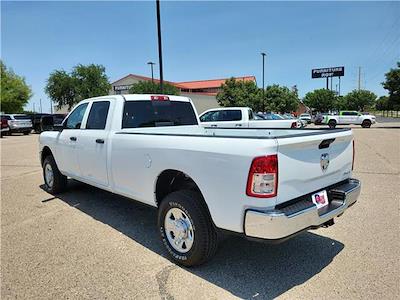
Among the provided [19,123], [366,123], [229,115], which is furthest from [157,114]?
[366,123]

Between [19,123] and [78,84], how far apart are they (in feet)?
65.0

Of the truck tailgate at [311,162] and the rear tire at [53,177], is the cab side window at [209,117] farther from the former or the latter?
the truck tailgate at [311,162]

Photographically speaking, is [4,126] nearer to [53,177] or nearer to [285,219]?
[53,177]

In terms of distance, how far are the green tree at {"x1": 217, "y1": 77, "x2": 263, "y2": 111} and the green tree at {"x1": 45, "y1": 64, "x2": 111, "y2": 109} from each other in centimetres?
1873

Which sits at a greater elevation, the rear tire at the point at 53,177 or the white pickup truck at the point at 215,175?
the white pickup truck at the point at 215,175

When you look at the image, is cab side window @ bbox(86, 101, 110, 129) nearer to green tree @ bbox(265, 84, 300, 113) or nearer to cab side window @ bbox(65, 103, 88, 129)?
cab side window @ bbox(65, 103, 88, 129)

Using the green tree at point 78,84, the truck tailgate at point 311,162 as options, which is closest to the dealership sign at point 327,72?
the green tree at point 78,84

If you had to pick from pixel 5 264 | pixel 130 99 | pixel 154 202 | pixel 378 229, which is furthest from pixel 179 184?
pixel 378 229

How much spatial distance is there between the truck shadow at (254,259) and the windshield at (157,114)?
1.52 metres

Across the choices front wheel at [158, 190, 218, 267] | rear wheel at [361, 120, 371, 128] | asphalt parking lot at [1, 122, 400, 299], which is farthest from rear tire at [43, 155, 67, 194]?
rear wheel at [361, 120, 371, 128]

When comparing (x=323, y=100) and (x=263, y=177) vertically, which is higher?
(x=323, y=100)

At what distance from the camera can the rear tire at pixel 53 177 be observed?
22.0ft

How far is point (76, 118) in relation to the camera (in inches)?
237

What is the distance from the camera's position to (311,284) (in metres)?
3.29
